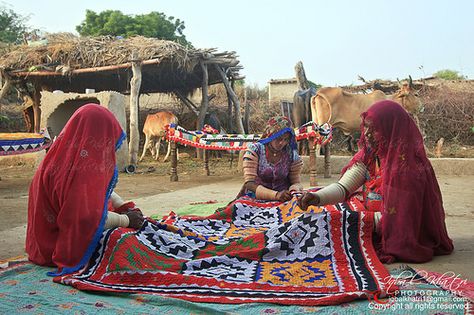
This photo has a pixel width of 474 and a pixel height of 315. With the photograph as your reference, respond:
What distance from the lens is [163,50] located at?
10.2 meters

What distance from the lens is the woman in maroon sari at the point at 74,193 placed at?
102 inches

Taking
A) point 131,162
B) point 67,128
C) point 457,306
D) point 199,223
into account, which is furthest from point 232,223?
point 131,162

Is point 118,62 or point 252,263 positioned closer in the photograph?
point 252,263

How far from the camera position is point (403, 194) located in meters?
2.83

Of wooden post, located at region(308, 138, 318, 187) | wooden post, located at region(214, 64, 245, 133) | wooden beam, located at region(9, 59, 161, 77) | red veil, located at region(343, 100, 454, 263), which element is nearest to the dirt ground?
red veil, located at region(343, 100, 454, 263)

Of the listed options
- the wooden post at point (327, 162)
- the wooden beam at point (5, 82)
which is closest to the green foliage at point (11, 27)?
the wooden beam at point (5, 82)

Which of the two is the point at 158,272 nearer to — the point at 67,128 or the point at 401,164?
the point at 67,128

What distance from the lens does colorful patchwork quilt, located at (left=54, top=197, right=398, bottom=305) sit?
223 centimetres

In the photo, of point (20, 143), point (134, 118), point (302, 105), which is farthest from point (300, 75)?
point (20, 143)

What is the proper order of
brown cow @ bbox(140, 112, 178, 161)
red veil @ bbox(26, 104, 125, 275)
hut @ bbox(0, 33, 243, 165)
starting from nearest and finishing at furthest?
red veil @ bbox(26, 104, 125, 275) → hut @ bbox(0, 33, 243, 165) → brown cow @ bbox(140, 112, 178, 161)

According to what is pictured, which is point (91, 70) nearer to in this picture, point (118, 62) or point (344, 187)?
point (118, 62)

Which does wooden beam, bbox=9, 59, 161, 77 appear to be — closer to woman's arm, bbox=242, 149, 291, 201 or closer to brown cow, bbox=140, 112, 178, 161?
brown cow, bbox=140, 112, 178, 161

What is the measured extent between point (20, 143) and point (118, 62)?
3.70 m

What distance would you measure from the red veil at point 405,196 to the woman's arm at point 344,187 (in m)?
0.26
